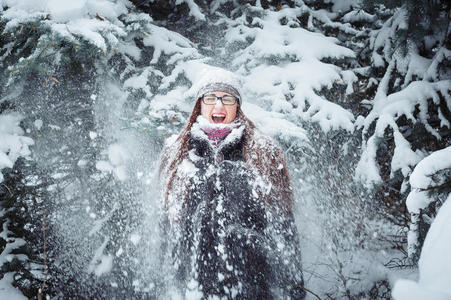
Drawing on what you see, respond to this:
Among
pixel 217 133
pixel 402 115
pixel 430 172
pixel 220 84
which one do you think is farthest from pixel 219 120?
pixel 402 115

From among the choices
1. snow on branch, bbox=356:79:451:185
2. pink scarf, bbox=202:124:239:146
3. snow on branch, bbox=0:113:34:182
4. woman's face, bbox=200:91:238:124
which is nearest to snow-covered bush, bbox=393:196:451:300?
pink scarf, bbox=202:124:239:146

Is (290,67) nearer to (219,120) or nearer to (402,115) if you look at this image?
(402,115)

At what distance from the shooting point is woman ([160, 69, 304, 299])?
6.88 feet

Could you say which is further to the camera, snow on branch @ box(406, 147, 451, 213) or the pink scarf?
the pink scarf

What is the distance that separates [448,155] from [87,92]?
4.19 m

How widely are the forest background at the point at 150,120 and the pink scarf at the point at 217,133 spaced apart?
115 cm

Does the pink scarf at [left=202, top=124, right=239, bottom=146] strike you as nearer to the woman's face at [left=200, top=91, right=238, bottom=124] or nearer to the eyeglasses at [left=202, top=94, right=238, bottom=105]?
the woman's face at [left=200, top=91, right=238, bottom=124]

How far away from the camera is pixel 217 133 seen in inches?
96.0

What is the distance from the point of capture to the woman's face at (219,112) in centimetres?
251

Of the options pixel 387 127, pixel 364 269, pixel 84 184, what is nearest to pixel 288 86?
pixel 387 127

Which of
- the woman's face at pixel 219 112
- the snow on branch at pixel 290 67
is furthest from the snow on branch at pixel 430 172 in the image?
the snow on branch at pixel 290 67

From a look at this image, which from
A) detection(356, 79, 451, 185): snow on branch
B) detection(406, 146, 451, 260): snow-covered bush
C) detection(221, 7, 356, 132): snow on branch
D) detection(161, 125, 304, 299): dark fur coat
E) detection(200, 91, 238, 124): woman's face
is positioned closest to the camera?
detection(406, 146, 451, 260): snow-covered bush

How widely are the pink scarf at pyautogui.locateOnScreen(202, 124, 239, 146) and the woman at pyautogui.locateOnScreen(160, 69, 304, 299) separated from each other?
0.01 metres

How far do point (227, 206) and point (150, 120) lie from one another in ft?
6.64
